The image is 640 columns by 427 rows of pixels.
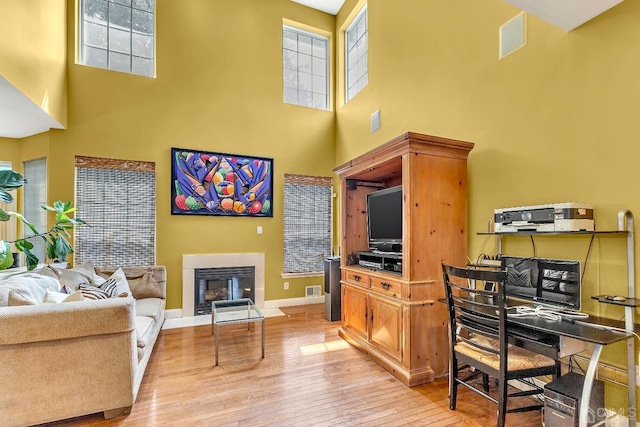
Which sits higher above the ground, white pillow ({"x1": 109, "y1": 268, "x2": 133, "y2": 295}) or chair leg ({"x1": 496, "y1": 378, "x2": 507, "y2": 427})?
white pillow ({"x1": 109, "y1": 268, "x2": 133, "y2": 295})

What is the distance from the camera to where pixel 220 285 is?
471 cm

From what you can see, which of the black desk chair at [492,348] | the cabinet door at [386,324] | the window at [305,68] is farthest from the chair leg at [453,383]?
the window at [305,68]

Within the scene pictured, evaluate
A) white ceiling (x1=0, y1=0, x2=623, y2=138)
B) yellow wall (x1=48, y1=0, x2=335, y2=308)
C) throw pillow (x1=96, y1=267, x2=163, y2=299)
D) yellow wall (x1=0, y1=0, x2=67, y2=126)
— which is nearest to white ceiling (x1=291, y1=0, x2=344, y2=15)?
white ceiling (x1=0, y1=0, x2=623, y2=138)

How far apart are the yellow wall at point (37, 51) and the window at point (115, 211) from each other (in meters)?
0.76

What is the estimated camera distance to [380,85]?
171 inches

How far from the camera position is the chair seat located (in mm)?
1906

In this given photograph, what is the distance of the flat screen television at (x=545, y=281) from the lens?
2049 mm

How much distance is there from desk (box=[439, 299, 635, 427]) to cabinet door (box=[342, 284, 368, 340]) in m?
1.34

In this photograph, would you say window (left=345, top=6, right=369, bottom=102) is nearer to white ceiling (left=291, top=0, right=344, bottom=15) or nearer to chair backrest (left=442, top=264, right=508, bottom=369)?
white ceiling (left=291, top=0, right=344, bottom=15)

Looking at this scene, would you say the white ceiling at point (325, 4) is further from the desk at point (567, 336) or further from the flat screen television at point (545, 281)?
the desk at point (567, 336)

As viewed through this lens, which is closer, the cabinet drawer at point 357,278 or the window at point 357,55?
the cabinet drawer at point 357,278

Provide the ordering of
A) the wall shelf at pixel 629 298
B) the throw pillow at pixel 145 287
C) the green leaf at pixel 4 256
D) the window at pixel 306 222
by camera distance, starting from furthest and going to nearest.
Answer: the window at pixel 306 222
the throw pillow at pixel 145 287
the green leaf at pixel 4 256
the wall shelf at pixel 629 298

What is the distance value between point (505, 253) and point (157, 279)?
12.8 feet

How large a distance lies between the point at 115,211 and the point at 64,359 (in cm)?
267
